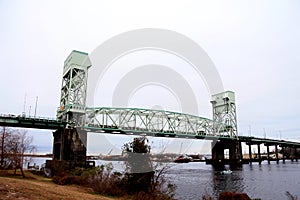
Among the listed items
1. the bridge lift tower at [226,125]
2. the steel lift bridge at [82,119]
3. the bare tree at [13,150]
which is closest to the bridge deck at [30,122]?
the steel lift bridge at [82,119]

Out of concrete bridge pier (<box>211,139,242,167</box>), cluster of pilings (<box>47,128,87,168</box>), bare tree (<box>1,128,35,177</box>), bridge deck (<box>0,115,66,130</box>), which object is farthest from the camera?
concrete bridge pier (<box>211,139,242,167</box>)

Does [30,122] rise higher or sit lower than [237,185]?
higher

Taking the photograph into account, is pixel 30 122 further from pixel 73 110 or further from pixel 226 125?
pixel 226 125

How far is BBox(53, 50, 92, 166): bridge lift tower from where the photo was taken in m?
59.0

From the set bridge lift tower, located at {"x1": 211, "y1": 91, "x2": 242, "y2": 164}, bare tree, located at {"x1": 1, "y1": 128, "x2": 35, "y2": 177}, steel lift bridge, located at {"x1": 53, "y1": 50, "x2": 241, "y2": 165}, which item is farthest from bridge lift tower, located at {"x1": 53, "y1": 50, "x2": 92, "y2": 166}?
bridge lift tower, located at {"x1": 211, "y1": 91, "x2": 242, "y2": 164}

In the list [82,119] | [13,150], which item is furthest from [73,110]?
[13,150]

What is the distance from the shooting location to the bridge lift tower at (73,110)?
59.0 meters

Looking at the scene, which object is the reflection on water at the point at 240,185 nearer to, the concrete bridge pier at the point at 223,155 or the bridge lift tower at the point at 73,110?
the bridge lift tower at the point at 73,110

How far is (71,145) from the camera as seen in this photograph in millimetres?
59281

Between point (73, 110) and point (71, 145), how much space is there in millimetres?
9929

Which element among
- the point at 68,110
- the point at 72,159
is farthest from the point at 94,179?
the point at 68,110

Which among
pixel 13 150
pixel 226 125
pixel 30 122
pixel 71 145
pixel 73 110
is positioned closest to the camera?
pixel 13 150

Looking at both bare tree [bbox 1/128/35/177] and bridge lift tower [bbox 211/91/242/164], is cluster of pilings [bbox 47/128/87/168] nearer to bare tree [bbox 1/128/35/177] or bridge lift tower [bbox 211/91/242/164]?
bare tree [bbox 1/128/35/177]

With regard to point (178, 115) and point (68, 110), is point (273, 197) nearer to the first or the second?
point (68, 110)
